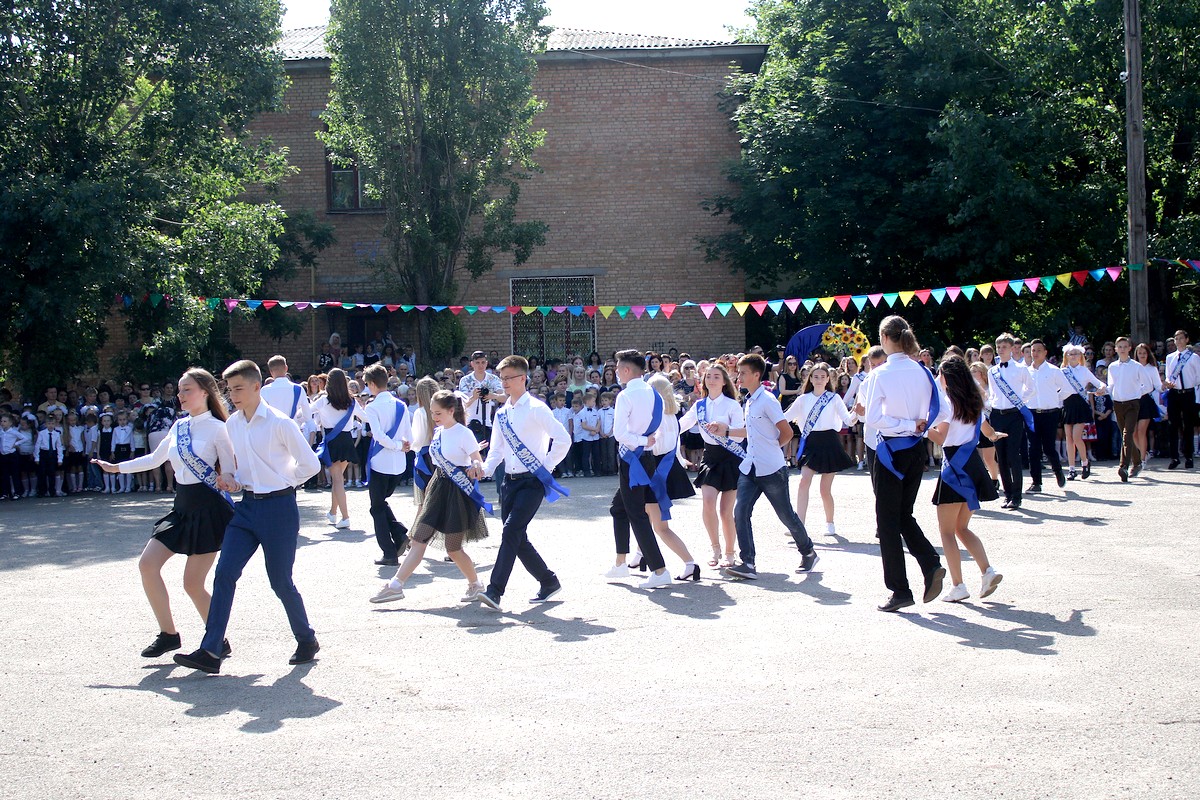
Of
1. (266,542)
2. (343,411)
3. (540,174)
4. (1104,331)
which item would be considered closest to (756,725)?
(266,542)

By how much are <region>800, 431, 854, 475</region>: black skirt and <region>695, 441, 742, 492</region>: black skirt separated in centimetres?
194

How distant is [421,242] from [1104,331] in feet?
48.0

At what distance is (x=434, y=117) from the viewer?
2469cm

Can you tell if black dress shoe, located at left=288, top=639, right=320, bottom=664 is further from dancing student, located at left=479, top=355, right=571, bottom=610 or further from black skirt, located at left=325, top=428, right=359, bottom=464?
black skirt, located at left=325, top=428, right=359, bottom=464

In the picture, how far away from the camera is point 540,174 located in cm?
2892

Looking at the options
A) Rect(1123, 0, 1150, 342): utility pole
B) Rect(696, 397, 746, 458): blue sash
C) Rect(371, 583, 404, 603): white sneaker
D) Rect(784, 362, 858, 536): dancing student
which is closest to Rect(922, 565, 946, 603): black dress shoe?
Rect(696, 397, 746, 458): blue sash

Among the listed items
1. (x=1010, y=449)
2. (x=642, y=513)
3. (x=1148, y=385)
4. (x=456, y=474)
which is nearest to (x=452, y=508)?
(x=456, y=474)

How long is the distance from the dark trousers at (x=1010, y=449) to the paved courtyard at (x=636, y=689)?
2.63 metres

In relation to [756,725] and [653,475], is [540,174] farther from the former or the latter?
[756,725]

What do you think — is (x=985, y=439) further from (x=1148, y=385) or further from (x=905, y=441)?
(x=1148, y=385)

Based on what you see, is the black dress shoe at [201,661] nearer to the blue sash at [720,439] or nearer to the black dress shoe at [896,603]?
the black dress shoe at [896,603]

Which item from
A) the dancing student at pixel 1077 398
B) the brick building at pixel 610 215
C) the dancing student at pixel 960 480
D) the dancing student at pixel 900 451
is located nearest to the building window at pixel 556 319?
the brick building at pixel 610 215

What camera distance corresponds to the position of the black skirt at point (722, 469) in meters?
9.95

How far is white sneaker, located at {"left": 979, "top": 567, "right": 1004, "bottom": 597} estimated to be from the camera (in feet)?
26.8
